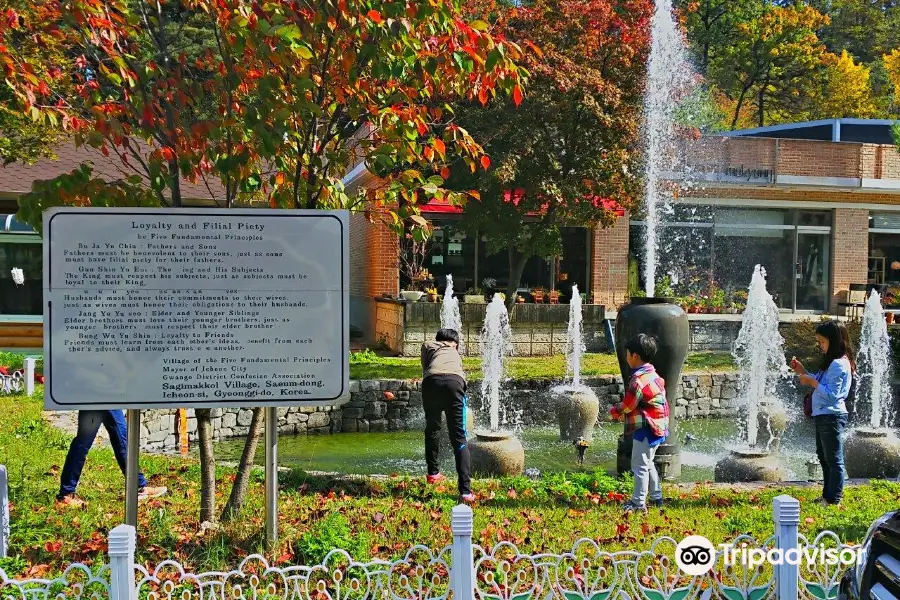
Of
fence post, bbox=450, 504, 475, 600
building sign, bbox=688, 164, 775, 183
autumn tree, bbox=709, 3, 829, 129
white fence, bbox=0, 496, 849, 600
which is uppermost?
autumn tree, bbox=709, 3, 829, 129

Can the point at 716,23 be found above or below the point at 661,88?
above

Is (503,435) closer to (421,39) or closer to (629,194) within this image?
(421,39)

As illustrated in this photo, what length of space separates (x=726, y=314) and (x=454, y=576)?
20.0 meters

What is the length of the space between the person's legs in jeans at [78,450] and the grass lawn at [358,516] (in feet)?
0.55

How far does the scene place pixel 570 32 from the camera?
637 inches

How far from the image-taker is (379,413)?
12.8 meters

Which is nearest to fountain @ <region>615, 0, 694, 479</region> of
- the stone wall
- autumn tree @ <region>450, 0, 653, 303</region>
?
autumn tree @ <region>450, 0, 653, 303</region>

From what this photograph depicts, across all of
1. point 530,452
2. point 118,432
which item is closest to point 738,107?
point 530,452

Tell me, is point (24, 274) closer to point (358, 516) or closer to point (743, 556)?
point (358, 516)

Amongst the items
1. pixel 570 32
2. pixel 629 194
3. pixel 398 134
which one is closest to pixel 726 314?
pixel 629 194

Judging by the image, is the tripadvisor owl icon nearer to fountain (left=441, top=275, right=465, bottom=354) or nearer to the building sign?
fountain (left=441, top=275, right=465, bottom=354)

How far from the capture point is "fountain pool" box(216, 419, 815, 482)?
9.80 meters

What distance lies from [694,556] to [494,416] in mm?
6539

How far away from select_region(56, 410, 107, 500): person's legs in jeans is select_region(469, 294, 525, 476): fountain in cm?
375
